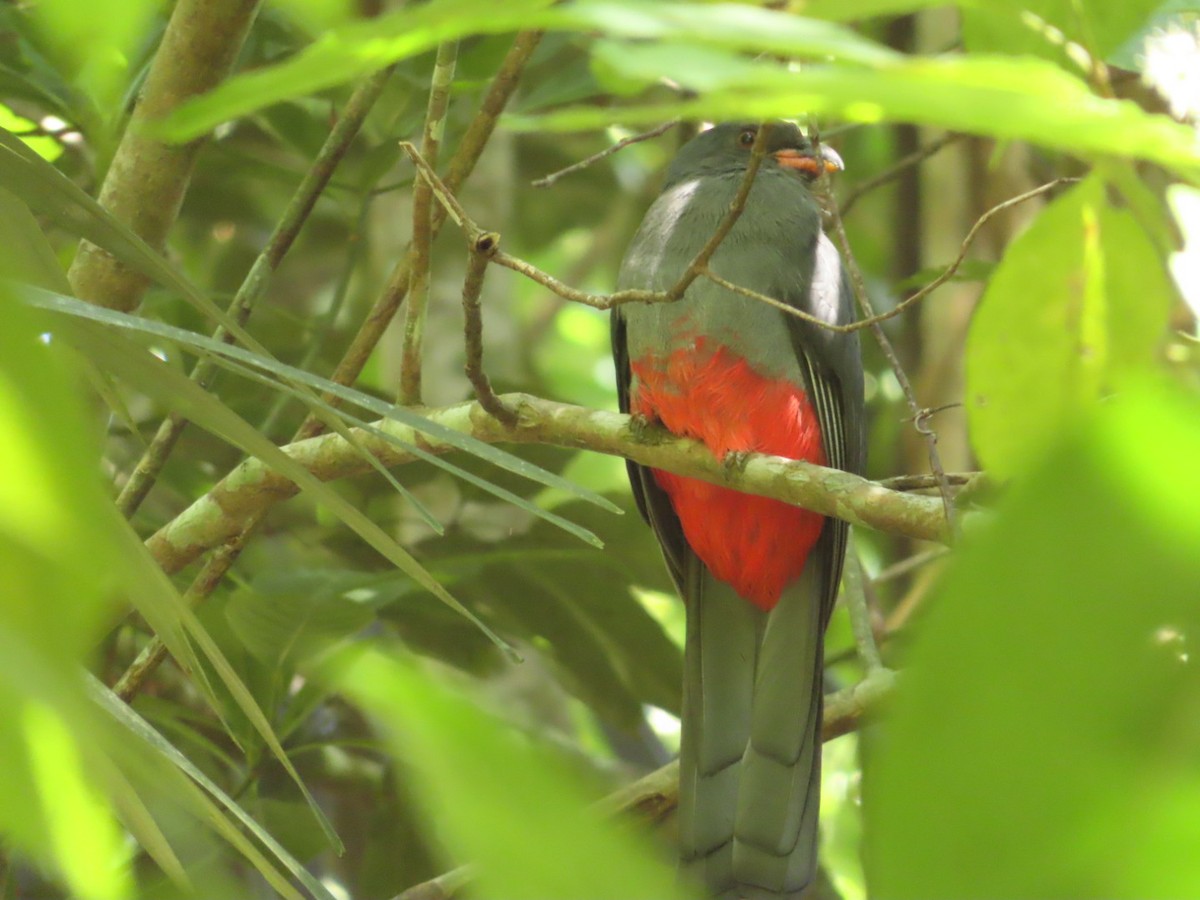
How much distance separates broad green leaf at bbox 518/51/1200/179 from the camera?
1.30 ft

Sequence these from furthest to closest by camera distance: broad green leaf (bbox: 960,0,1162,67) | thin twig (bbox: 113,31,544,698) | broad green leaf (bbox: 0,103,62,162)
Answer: broad green leaf (bbox: 0,103,62,162), thin twig (bbox: 113,31,544,698), broad green leaf (bbox: 960,0,1162,67)

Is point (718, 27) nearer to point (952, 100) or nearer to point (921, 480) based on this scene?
point (952, 100)

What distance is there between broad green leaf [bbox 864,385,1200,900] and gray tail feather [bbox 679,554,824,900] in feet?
8.10

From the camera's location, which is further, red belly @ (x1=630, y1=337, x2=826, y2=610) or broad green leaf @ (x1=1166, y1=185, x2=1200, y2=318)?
red belly @ (x1=630, y1=337, x2=826, y2=610)

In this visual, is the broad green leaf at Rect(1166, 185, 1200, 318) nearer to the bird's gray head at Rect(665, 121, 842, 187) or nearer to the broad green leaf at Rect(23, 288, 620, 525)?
the broad green leaf at Rect(23, 288, 620, 525)

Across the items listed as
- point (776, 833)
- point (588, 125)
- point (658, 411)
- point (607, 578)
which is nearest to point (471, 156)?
point (658, 411)

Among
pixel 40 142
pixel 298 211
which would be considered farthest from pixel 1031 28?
pixel 40 142

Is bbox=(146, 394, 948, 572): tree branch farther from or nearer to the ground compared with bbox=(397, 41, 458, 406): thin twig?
nearer to the ground

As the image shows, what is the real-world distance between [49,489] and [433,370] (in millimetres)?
3482

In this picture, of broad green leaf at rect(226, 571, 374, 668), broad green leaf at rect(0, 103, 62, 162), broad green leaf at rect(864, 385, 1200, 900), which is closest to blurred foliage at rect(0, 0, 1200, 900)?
broad green leaf at rect(864, 385, 1200, 900)

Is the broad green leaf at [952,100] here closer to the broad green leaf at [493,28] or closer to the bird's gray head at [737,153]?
the broad green leaf at [493,28]

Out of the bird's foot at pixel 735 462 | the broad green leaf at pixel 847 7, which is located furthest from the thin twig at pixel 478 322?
the broad green leaf at pixel 847 7

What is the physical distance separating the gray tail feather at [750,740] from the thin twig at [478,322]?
42.4 inches

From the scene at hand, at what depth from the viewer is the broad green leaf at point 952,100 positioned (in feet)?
1.30
